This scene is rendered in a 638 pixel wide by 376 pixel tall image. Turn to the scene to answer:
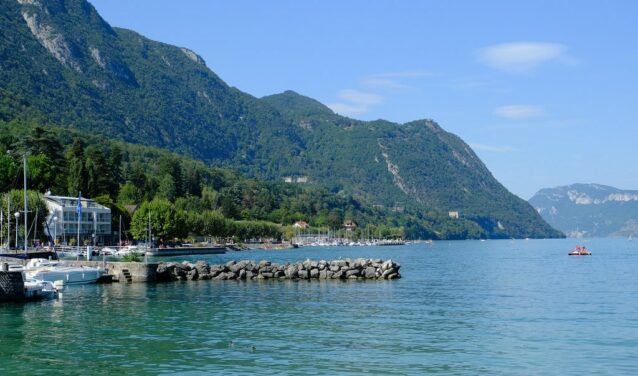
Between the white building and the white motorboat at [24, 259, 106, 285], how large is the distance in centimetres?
6366

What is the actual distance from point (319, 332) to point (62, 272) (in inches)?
1258

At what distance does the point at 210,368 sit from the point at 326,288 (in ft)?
110

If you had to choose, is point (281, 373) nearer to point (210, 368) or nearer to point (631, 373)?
point (210, 368)

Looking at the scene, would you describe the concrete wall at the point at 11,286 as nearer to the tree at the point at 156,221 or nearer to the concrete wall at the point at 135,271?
the concrete wall at the point at 135,271

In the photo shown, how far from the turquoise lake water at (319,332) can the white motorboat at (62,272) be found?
1407mm

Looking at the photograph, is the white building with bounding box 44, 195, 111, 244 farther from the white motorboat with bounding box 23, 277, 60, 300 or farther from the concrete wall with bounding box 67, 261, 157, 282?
the white motorboat with bounding box 23, 277, 60, 300

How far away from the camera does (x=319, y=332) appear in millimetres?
35031

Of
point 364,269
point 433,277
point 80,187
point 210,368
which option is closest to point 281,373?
point 210,368

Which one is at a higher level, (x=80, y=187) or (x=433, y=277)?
(x=80, y=187)

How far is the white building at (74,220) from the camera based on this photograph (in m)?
130

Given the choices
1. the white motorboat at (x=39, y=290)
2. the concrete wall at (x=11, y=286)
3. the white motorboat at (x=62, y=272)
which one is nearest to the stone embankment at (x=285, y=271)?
the white motorboat at (x=62, y=272)

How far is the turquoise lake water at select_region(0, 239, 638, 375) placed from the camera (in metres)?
27.4

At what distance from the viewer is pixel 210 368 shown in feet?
87.5

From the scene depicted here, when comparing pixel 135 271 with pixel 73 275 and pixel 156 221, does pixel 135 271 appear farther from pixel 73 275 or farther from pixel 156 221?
pixel 156 221
